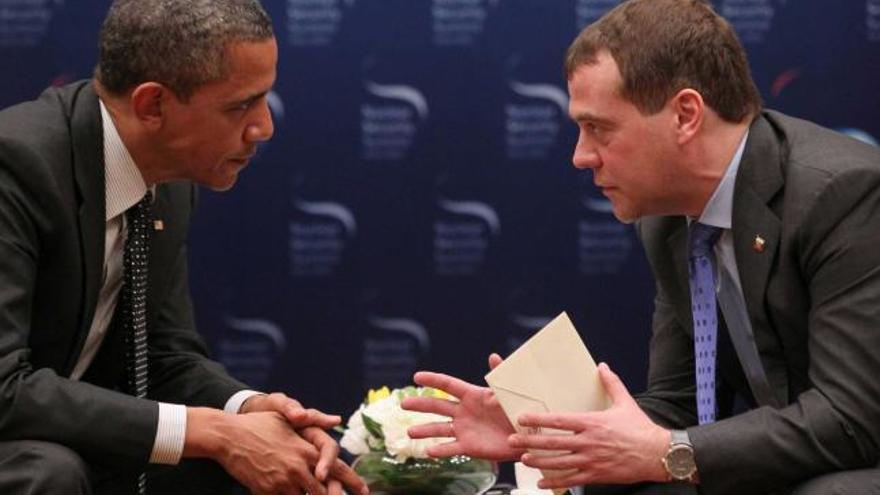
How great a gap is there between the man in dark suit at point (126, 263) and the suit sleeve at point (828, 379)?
86 cm

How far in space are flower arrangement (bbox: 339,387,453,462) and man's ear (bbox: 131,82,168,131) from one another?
816mm

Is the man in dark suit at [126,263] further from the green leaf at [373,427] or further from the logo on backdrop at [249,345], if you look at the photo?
the logo on backdrop at [249,345]

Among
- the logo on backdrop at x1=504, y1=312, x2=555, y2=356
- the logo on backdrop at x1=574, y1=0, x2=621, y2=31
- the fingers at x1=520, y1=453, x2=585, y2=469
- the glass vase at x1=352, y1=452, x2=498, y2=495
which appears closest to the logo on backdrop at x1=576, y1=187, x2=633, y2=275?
the logo on backdrop at x1=504, y1=312, x2=555, y2=356

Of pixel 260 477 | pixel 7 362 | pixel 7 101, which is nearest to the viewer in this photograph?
pixel 7 362

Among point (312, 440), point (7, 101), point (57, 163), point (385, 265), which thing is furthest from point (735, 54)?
point (7, 101)

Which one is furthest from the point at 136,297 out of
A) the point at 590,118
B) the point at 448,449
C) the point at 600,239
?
the point at 600,239

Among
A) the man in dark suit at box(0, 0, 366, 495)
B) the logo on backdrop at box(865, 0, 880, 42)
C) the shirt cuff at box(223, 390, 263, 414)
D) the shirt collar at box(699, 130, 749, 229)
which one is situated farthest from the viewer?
the logo on backdrop at box(865, 0, 880, 42)

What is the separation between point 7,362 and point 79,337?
0.30 m

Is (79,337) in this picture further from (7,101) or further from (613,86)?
(7,101)

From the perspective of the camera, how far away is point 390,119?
4746mm

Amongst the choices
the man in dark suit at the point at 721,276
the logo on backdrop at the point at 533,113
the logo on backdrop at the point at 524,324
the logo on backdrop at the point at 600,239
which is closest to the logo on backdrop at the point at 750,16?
the logo on backdrop at the point at 533,113

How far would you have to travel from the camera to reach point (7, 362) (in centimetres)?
283

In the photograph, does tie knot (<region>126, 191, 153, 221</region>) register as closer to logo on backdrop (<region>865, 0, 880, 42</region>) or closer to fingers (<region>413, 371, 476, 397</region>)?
fingers (<region>413, 371, 476, 397</region>)

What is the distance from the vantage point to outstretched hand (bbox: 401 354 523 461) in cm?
300
